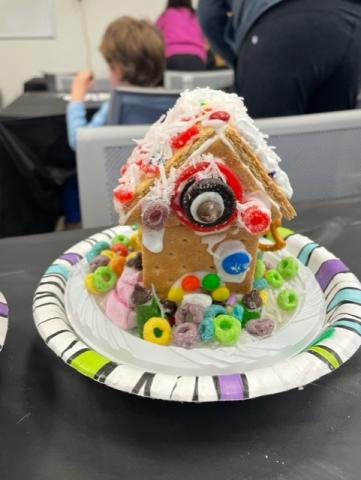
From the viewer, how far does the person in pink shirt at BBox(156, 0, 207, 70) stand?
8.23ft

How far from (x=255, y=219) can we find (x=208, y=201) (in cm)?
6

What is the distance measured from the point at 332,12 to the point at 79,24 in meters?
2.48

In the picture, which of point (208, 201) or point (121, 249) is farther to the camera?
point (121, 249)

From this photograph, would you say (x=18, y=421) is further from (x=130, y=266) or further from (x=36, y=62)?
(x=36, y=62)

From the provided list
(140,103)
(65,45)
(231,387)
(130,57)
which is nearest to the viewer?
(231,387)

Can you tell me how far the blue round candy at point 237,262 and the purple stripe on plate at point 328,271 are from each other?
123mm

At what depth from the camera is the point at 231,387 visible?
44 centimetres

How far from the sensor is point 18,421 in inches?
18.7

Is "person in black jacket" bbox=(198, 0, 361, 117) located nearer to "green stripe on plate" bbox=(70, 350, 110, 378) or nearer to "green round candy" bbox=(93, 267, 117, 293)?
"green round candy" bbox=(93, 267, 117, 293)

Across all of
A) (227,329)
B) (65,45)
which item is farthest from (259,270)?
(65,45)

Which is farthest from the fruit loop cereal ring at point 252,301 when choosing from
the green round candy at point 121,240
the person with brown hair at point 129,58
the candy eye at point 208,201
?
the person with brown hair at point 129,58

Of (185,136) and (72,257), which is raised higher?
(185,136)

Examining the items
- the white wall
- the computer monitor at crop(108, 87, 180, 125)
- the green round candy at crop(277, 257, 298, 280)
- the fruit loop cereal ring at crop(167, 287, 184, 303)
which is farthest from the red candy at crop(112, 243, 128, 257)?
the white wall

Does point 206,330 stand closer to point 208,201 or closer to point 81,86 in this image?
point 208,201
